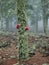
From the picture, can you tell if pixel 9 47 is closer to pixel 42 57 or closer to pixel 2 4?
pixel 42 57

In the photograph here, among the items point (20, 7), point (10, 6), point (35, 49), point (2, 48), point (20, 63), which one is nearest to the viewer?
point (20, 63)

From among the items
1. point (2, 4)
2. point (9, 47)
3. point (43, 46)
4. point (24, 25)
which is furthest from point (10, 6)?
point (24, 25)

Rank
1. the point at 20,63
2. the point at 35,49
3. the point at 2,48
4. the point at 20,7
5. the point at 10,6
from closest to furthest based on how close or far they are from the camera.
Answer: the point at 20,63 → the point at 20,7 → the point at 35,49 → the point at 2,48 → the point at 10,6

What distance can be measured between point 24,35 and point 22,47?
2.36 feet

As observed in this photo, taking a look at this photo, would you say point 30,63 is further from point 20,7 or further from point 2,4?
point 2,4

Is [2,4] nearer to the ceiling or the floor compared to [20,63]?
nearer to the ceiling

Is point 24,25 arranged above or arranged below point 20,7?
below

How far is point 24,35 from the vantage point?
1111 cm

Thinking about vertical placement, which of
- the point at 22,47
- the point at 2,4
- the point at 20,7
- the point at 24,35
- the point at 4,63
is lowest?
the point at 4,63

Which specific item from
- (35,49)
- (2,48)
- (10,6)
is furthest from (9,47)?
(10,6)

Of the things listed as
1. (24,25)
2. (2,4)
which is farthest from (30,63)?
(2,4)

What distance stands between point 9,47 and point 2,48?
636mm

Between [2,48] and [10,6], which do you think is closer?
[2,48]

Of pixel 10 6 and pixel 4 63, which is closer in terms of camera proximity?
pixel 4 63
